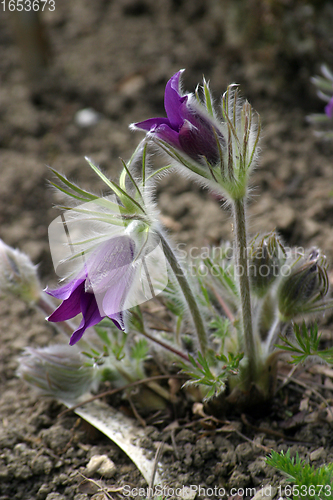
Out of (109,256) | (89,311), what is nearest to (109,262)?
(109,256)

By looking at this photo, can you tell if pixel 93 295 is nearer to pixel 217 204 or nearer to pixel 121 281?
pixel 121 281

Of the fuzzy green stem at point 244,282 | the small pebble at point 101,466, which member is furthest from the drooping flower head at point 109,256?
the small pebble at point 101,466

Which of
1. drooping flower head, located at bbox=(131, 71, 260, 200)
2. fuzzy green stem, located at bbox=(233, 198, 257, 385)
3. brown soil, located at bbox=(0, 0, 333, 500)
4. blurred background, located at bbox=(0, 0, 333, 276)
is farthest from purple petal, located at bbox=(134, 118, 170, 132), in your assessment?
blurred background, located at bbox=(0, 0, 333, 276)

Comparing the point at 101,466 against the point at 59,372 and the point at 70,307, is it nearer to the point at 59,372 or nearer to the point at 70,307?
the point at 59,372

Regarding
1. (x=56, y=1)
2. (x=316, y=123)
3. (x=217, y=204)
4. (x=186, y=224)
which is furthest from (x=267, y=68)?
(x=56, y=1)

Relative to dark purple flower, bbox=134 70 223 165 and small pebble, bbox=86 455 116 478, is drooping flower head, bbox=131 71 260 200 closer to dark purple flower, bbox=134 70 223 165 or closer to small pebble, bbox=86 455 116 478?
dark purple flower, bbox=134 70 223 165
